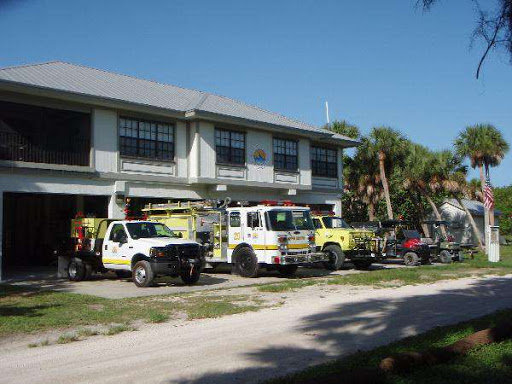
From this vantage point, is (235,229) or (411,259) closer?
(235,229)

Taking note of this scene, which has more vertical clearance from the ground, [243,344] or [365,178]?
[365,178]

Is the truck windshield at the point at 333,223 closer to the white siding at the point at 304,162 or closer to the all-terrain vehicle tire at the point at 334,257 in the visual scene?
the all-terrain vehicle tire at the point at 334,257

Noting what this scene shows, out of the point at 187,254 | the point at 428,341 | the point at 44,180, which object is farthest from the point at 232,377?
the point at 44,180

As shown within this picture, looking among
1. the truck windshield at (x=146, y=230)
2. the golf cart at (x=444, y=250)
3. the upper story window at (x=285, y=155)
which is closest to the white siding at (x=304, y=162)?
the upper story window at (x=285, y=155)

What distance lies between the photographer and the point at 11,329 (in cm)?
1014

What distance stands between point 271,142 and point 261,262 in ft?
33.5

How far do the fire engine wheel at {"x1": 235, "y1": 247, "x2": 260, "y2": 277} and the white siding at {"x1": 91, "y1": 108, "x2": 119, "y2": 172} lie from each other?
21.3 feet

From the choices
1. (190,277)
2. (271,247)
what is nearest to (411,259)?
(271,247)

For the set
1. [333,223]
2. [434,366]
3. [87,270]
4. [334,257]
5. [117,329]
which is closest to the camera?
[434,366]

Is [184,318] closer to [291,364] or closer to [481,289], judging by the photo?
[291,364]

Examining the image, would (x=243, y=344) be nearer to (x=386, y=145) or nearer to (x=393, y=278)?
(x=393, y=278)

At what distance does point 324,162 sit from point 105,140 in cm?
1360

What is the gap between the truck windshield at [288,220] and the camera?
1945 centimetres

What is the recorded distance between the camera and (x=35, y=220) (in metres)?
29.3
